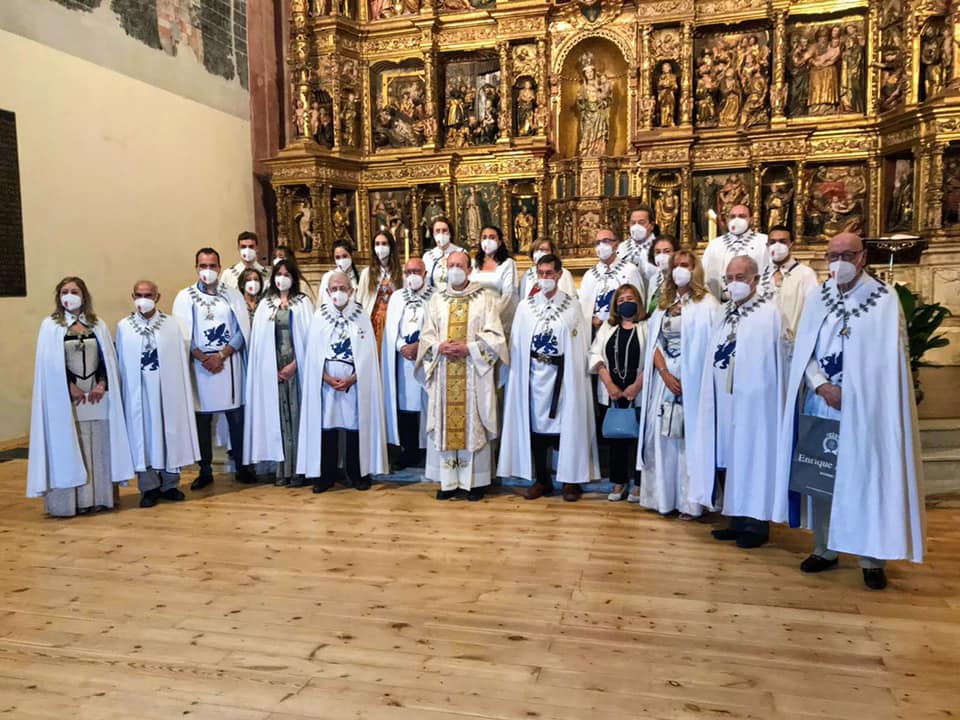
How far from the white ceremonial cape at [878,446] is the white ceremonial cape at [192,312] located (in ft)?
15.6

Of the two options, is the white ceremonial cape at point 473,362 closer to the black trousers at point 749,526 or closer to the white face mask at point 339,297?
the white face mask at point 339,297

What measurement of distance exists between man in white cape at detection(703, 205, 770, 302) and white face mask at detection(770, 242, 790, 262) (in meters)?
0.23

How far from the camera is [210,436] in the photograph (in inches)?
262

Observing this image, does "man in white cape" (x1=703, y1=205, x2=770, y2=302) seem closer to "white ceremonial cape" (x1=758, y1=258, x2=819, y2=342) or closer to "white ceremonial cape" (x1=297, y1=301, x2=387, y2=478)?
"white ceremonial cape" (x1=758, y1=258, x2=819, y2=342)

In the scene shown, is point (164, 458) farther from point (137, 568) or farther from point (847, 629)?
point (847, 629)

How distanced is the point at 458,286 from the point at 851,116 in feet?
23.4

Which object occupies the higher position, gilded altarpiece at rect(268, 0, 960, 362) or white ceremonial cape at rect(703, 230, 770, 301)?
gilded altarpiece at rect(268, 0, 960, 362)

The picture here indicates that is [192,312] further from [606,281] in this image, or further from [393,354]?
[606,281]

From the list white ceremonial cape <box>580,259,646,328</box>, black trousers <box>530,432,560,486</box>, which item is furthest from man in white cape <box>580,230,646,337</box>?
black trousers <box>530,432,560,486</box>

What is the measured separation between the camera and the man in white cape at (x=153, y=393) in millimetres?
5898

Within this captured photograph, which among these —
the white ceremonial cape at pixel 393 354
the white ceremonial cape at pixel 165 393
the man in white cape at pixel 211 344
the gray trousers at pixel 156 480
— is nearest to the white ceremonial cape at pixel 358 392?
the white ceremonial cape at pixel 393 354

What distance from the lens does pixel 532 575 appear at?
4.30 meters

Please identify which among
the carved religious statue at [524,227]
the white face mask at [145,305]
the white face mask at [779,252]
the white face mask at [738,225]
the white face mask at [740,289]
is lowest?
the white face mask at [145,305]

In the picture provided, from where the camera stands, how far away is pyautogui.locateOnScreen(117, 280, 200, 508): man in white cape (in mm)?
5898
